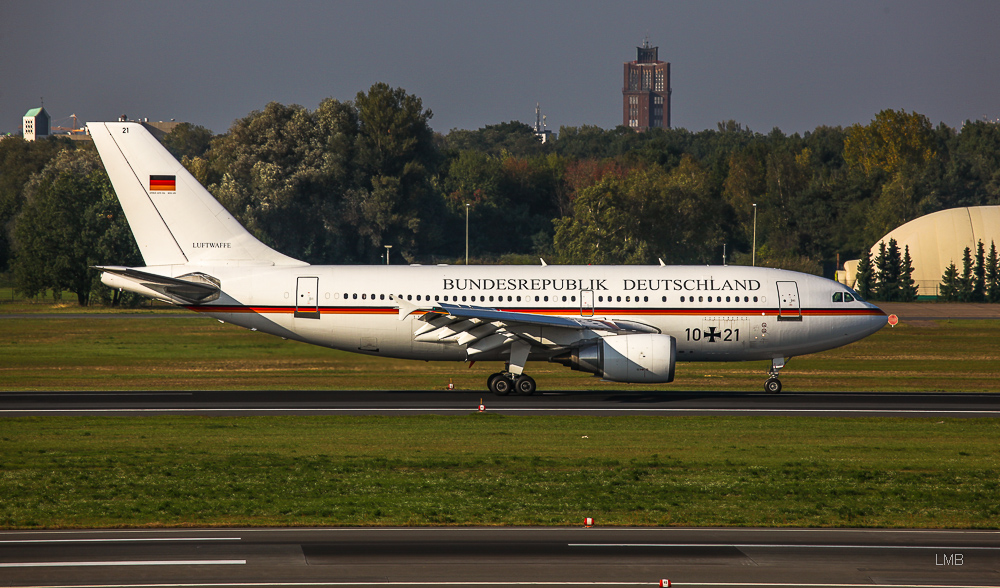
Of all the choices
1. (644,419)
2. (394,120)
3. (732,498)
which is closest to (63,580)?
(732,498)

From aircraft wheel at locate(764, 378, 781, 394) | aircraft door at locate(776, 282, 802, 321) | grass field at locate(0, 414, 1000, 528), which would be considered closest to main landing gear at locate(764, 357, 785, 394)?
aircraft wheel at locate(764, 378, 781, 394)

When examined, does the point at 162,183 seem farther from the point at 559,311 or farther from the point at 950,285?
the point at 950,285

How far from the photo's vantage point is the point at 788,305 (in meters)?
34.1

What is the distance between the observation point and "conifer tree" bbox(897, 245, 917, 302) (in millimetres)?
91875

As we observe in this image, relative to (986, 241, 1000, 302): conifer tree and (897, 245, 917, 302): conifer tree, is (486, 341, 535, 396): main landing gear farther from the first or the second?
(986, 241, 1000, 302): conifer tree

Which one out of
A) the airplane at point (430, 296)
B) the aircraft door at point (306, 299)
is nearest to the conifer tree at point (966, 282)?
the airplane at point (430, 296)

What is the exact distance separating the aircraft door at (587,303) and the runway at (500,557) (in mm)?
17489

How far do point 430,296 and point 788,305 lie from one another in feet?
41.4

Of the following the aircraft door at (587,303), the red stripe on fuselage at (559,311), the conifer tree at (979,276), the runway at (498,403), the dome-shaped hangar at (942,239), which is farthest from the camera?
the dome-shaped hangar at (942,239)

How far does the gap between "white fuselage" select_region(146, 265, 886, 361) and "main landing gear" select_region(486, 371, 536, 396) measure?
2.70ft

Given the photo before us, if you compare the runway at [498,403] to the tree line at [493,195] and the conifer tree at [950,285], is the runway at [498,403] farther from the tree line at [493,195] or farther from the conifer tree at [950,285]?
the conifer tree at [950,285]

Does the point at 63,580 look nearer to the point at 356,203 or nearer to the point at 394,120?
the point at 356,203

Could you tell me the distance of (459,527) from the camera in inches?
640

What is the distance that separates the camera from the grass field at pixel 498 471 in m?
17.1
